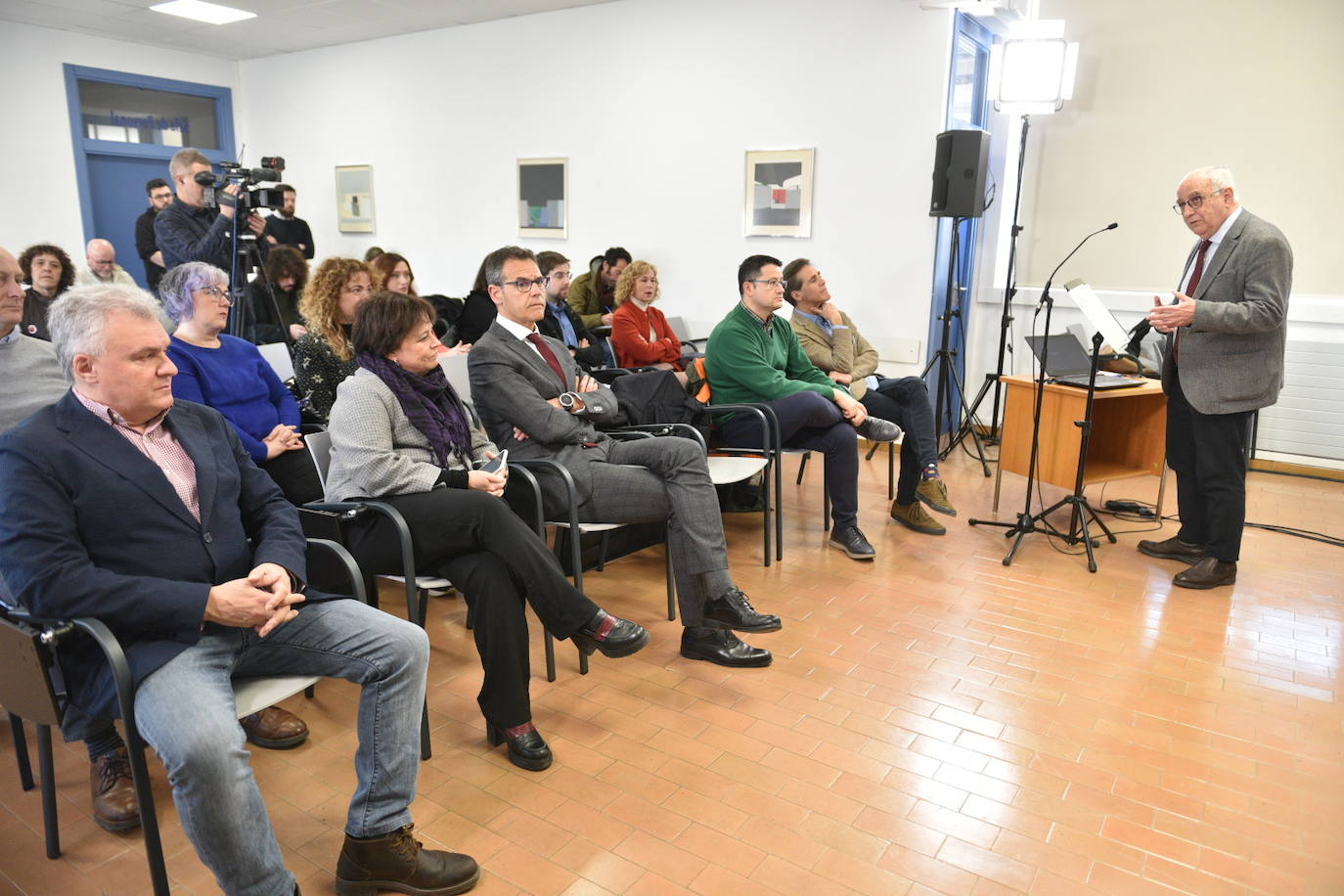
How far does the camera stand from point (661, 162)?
684 centimetres

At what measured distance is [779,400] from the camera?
13.0 ft

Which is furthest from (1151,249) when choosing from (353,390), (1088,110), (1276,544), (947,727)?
(353,390)

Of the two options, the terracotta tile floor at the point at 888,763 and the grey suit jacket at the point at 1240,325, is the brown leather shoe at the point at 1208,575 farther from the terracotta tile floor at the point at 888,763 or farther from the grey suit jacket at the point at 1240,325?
the grey suit jacket at the point at 1240,325

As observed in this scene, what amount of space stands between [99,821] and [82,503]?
Result: 0.89 meters

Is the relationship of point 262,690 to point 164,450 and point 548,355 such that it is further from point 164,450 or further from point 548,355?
point 548,355

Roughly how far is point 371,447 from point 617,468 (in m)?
0.82

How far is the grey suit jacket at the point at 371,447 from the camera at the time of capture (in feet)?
7.98

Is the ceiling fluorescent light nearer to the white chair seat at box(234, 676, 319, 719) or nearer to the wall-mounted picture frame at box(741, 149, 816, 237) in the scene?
the wall-mounted picture frame at box(741, 149, 816, 237)

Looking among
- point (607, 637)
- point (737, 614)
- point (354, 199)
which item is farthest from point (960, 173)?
point (354, 199)

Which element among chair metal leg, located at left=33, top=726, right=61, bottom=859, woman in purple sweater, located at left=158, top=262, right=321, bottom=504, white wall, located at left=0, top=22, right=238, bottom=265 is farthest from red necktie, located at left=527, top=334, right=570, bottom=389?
white wall, located at left=0, top=22, right=238, bottom=265

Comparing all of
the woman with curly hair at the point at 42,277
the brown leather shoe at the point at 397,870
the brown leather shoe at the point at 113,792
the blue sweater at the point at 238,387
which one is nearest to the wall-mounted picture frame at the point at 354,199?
the woman with curly hair at the point at 42,277

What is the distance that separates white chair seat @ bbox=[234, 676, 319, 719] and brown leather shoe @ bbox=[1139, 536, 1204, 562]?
142 inches

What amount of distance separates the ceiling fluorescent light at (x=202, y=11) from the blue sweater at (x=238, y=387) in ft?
18.6

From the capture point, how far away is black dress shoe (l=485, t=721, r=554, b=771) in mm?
2336
